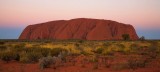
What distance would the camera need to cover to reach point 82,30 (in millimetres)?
92688

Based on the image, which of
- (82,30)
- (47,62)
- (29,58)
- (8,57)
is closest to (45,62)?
(47,62)

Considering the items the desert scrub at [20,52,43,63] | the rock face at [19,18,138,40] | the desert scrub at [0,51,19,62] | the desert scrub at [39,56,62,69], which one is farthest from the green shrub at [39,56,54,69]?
the rock face at [19,18,138,40]

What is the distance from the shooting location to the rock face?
85.1 metres

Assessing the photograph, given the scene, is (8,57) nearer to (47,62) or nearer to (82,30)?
(47,62)

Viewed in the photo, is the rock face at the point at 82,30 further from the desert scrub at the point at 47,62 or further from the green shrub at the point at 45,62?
the green shrub at the point at 45,62

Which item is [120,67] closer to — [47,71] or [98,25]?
[47,71]

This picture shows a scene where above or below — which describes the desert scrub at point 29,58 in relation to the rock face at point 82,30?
below

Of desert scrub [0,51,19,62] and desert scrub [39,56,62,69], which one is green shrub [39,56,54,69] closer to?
desert scrub [39,56,62,69]

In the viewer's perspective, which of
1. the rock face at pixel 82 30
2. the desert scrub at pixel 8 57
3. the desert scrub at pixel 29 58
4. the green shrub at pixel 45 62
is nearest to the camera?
the green shrub at pixel 45 62

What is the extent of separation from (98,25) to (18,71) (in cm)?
8071

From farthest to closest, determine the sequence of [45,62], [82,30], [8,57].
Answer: [82,30]
[8,57]
[45,62]

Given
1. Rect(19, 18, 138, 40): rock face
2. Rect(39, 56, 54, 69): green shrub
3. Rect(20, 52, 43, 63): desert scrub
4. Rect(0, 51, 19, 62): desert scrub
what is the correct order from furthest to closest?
1. Rect(19, 18, 138, 40): rock face
2. Rect(0, 51, 19, 62): desert scrub
3. Rect(20, 52, 43, 63): desert scrub
4. Rect(39, 56, 54, 69): green shrub

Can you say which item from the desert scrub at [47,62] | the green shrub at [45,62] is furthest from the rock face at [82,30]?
the green shrub at [45,62]

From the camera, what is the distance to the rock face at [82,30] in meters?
85.1
